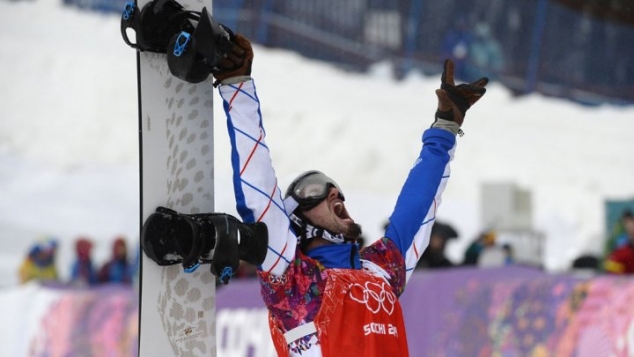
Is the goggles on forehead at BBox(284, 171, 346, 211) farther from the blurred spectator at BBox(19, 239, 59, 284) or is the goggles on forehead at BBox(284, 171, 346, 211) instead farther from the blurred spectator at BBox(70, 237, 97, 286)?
the blurred spectator at BBox(19, 239, 59, 284)

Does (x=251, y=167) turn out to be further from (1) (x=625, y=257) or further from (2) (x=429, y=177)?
(1) (x=625, y=257)

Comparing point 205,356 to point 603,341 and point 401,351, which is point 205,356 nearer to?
point 401,351

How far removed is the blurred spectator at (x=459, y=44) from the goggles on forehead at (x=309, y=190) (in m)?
11.8

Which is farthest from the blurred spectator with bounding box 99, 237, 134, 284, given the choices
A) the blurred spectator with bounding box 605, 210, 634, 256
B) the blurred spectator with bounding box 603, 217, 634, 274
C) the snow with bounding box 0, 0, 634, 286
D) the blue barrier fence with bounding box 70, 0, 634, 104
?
the blurred spectator with bounding box 603, 217, 634, 274

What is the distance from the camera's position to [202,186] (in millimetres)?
3396

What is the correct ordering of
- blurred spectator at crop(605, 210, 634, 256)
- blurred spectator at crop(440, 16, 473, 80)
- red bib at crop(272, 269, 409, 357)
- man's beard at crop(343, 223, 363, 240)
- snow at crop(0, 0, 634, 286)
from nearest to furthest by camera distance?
1. red bib at crop(272, 269, 409, 357)
2. man's beard at crop(343, 223, 363, 240)
3. blurred spectator at crop(605, 210, 634, 256)
4. blurred spectator at crop(440, 16, 473, 80)
5. snow at crop(0, 0, 634, 286)

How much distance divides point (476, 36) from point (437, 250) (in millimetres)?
8438

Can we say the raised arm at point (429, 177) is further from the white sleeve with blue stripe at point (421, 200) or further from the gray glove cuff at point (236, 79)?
the gray glove cuff at point (236, 79)

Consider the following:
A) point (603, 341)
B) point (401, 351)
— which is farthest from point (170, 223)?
point (603, 341)

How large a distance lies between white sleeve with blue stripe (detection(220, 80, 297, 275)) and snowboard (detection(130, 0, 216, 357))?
0.48ft

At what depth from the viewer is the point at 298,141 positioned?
61.5ft

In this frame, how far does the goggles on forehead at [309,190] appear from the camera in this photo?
11.7 ft

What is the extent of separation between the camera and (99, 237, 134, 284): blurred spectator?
1158 centimetres

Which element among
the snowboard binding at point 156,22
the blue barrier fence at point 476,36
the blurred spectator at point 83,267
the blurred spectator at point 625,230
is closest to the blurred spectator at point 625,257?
the blurred spectator at point 625,230
